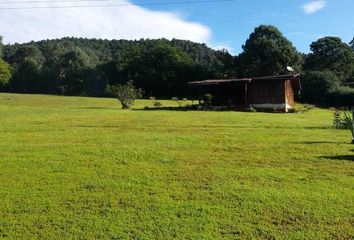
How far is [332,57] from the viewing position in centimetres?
8362

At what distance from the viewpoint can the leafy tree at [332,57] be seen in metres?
82.1

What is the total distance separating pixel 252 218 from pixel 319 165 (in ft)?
14.8

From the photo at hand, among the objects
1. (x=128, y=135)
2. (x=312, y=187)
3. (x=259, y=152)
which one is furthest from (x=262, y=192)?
(x=128, y=135)

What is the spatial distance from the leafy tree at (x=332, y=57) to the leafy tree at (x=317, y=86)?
19.2 meters

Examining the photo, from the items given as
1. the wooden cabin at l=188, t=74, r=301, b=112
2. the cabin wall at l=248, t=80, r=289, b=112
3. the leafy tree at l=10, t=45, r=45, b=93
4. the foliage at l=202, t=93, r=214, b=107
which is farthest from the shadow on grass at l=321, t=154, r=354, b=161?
the leafy tree at l=10, t=45, r=45, b=93

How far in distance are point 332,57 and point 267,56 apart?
17.8m

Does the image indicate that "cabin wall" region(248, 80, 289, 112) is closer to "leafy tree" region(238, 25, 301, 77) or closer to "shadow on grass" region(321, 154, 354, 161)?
"shadow on grass" region(321, 154, 354, 161)

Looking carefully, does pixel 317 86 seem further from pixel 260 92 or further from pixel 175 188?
pixel 175 188

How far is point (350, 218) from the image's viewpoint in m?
8.12

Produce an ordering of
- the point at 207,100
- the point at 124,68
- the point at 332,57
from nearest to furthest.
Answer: the point at 207,100 → the point at 332,57 → the point at 124,68

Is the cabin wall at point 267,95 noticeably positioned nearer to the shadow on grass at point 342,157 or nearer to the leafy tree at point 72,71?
the shadow on grass at point 342,157

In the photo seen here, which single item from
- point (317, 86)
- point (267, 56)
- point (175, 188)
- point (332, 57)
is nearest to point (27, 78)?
point (267, 56)

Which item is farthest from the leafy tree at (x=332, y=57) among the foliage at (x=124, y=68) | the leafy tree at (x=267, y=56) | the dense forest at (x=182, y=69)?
the foliage at (x=124, y=68)

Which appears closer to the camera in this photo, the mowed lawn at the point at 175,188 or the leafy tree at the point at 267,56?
the mowed lawn at the point at 175,188
